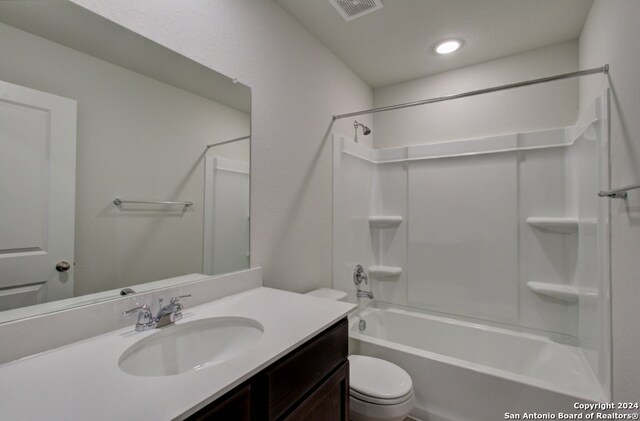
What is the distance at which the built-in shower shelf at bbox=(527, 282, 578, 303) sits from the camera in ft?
6.49

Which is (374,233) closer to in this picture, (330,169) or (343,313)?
(330,169)

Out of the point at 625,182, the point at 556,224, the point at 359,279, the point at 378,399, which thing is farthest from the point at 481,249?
the point at 378,399

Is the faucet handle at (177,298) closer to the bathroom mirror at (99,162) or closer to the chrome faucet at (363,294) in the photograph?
the bathroom mirror at (99,162)

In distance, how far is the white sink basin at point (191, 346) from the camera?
2.97 ft

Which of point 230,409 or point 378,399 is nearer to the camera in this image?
point 230,409

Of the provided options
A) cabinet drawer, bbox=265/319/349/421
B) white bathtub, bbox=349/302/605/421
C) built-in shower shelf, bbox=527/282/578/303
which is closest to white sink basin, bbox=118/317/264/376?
cabinet drawer, bbox=265/319/349/421

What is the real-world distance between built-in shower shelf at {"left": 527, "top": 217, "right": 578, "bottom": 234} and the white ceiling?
4.42ft

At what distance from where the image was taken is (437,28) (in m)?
1.98

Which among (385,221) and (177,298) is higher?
(385,221)

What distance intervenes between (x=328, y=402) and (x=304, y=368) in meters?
0.25

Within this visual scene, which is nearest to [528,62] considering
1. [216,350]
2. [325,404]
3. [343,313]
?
[343,313]

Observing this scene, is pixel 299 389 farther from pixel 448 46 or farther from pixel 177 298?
pixel 448 46

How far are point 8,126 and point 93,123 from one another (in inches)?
8.3

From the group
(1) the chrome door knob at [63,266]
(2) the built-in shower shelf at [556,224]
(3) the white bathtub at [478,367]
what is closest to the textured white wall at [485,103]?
(2) the built-in shower shelf at [556,224]
